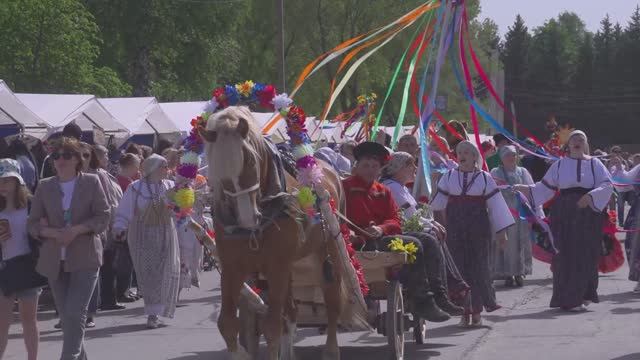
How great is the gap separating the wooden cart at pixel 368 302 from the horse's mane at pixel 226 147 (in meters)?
1.50

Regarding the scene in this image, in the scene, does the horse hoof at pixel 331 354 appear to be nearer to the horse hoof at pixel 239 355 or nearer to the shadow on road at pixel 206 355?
the horse hoof at pixel 239 355

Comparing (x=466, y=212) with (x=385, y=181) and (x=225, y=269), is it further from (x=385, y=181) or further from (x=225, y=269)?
(x=225, y=269)

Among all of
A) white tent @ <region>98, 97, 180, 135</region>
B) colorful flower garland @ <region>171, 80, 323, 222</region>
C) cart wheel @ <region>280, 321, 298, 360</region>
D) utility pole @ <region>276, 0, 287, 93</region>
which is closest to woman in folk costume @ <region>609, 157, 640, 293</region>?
cart wheel @ <region>280, 321, 298, 360</region>

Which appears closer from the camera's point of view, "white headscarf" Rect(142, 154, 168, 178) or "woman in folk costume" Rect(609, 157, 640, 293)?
"white headscarf" Rect(142, 154, 168, 178)

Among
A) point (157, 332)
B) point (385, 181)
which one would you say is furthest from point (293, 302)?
point (157, 332)

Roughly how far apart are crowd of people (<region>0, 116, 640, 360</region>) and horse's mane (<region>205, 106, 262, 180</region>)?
1.38m

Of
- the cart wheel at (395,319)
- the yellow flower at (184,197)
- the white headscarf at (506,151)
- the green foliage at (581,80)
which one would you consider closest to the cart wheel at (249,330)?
the yellow flower at (184,197)

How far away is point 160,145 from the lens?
18156 mm

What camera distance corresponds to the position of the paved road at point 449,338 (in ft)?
35.6

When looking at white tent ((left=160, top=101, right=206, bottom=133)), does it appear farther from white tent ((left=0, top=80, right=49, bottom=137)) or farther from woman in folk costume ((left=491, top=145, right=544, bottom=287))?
woman in folk costume ((left=491, top=145, right=544, bottom=287))

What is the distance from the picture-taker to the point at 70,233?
8977mm

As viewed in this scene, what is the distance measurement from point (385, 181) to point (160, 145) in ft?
23.8

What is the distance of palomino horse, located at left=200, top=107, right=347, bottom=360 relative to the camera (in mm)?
8172

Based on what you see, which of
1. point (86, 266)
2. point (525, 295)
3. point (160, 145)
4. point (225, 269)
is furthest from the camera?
point (160, 145)
